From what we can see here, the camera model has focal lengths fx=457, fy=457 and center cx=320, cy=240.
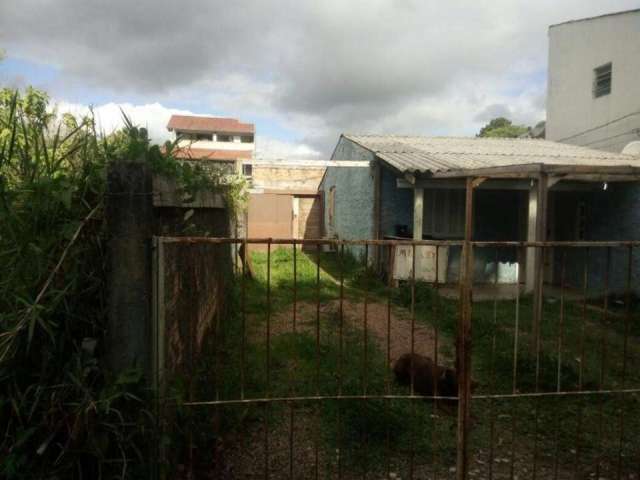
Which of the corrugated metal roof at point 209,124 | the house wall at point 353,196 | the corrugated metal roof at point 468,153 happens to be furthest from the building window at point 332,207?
the corrugated metal roof at point 209,124

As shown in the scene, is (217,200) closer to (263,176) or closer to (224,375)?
(224,375)

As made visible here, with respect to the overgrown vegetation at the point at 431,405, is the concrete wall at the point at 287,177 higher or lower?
higher

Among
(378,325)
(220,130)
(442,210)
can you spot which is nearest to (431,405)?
(378,325)

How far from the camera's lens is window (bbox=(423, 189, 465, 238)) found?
34.5ft

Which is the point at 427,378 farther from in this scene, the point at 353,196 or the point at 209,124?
the point at 209,124

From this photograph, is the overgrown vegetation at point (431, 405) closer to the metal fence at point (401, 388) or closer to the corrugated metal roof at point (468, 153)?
the metal fence at point (401, 388)

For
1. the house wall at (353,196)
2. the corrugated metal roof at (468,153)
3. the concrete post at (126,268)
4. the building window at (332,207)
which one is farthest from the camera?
the building window at (332,207)

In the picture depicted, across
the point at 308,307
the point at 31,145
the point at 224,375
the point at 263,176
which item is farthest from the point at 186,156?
the point at 263,176

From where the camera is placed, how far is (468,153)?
11.2 metres

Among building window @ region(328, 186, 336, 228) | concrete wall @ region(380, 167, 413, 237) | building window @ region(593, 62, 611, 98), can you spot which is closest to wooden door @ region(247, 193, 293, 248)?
building window @ region(328, 186, 336, 228)

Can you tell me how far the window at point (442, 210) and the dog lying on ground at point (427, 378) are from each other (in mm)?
6583

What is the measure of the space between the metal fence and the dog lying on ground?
0.03 meters

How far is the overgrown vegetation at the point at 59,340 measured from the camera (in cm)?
210

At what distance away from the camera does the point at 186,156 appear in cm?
389
